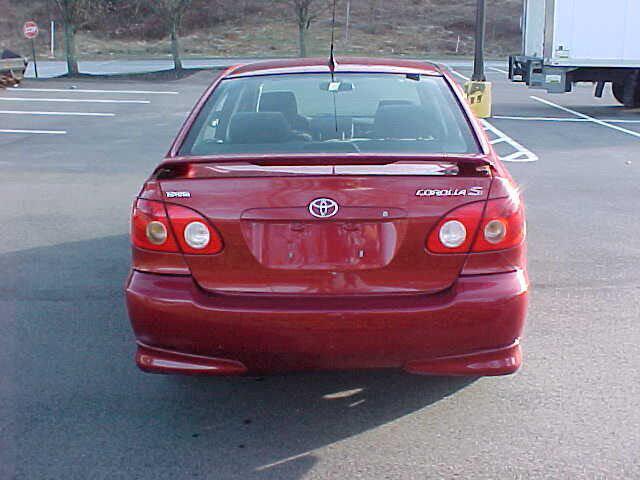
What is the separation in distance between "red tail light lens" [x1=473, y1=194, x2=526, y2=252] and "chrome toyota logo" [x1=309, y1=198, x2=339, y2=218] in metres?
0.62

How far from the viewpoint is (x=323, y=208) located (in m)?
3.55

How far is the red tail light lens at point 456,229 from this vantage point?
3.64 meters

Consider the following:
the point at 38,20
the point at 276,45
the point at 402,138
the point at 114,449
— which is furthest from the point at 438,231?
the point at 38,20

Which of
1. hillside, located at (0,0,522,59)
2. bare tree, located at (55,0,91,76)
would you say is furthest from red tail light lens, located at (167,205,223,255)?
hillside, located at (0,0,522,59)

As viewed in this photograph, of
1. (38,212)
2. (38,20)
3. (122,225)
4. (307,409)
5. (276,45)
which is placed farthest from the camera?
(38,20)

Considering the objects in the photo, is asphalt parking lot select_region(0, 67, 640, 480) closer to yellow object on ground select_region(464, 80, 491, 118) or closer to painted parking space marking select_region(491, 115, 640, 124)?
yellow object on ground select_region(464, 80, 491, 118)

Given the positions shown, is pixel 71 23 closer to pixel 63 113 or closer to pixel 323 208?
pixel 63 113

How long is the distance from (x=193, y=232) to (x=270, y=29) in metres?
50.4

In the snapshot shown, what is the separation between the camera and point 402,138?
171 inches

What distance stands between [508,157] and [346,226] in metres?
9.41

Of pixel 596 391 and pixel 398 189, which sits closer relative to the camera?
pixel 398 189

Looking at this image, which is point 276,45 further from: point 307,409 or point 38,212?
point 307,409

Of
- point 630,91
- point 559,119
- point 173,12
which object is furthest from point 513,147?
point 173,12

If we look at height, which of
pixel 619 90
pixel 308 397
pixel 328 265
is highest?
pixel 328 265
